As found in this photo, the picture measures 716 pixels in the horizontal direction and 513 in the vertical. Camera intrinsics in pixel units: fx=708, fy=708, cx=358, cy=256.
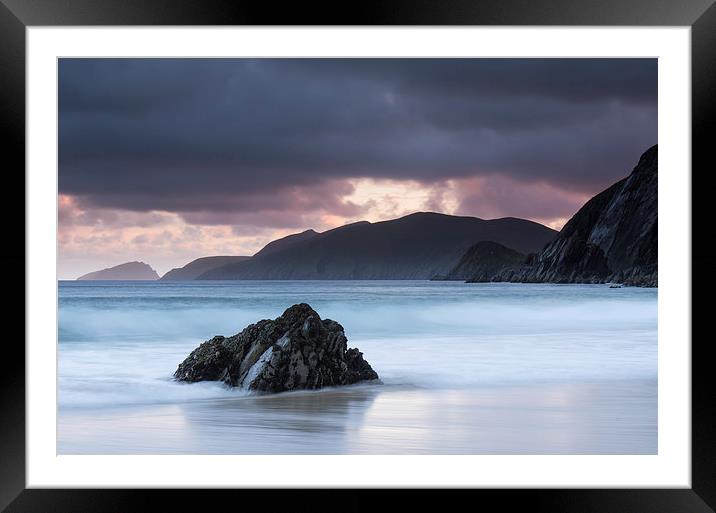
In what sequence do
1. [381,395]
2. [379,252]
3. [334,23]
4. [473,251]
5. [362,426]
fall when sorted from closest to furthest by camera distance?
[334,23]
[362,426]
[381,395]
[379,252]
[473,251]

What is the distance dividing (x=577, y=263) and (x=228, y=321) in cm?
978

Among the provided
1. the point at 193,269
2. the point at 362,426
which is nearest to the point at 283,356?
the point at 362,426

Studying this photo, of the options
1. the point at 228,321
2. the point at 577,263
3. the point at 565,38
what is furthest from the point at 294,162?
the point at 565,38

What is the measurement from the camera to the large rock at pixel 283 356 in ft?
15.1

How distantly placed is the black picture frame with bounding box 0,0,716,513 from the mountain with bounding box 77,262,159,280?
12388mm

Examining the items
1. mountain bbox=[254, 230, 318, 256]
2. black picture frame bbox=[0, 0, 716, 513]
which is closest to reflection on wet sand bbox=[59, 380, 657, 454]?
black picture frame bbox=[0, 0, 716, 513]

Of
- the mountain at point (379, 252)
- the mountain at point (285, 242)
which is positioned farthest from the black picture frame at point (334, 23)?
the mountain at point (285, 242)

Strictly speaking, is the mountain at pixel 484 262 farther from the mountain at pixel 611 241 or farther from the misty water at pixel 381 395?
the misty water at pixel 381 395

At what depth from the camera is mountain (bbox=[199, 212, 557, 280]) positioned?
631 inches

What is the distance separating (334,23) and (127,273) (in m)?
Answer: 13.1

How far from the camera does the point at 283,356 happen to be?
4637mm

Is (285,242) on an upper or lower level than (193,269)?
upper

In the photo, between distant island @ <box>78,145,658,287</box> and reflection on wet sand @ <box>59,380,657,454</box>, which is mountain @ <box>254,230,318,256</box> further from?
reflection on wet sand @ <box>59,380,657,454</box>

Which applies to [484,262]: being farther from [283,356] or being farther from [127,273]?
[283,356]
